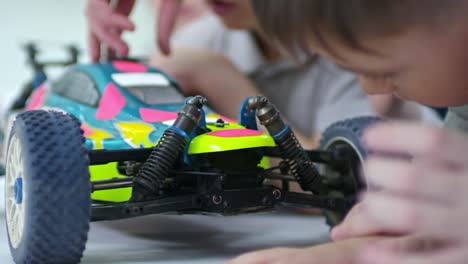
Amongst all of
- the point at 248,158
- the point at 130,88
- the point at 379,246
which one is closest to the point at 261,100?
the point at 248,158

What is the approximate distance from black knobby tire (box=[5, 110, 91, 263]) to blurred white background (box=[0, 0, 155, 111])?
1335 mm

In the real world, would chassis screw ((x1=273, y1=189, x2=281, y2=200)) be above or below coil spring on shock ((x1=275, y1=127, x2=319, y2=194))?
below

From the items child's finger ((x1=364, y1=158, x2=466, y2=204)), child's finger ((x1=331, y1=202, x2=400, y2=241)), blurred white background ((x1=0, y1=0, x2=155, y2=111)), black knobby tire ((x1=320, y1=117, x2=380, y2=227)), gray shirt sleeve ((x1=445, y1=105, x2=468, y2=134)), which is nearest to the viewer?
child's finger ((x1=364, y1=158, x2=466, y2=204))

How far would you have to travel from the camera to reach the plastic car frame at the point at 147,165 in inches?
20.5

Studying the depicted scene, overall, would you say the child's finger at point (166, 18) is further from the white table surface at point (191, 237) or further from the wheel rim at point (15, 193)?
the wheel rim at point (15, 193)

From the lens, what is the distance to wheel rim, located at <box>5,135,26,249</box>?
0.55 m

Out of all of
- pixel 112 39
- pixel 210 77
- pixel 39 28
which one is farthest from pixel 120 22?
pixel 39 28

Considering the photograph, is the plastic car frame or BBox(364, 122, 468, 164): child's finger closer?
BBox(364, 122, 468, 164): child's finger

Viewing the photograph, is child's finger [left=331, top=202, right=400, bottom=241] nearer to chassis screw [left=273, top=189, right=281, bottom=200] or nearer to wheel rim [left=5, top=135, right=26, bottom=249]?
chassis screw [left=273, top=189, right=281, bottom=200]

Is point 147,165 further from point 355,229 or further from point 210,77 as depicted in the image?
point 210,77

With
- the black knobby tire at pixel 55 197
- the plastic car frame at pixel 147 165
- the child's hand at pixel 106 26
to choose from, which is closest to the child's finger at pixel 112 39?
the child's hand at pixel 106 26

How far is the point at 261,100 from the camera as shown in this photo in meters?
0.62

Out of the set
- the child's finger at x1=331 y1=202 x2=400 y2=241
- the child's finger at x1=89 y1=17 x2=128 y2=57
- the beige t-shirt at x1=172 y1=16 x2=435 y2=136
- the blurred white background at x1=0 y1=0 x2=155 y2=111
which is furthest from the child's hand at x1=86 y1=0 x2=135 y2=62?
the blurred white background at x1=0 y1=0 x2=155 y2=111

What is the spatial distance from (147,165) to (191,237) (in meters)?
0.17
